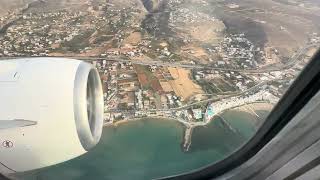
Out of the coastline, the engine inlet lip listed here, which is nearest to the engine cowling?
the engine inlet lip

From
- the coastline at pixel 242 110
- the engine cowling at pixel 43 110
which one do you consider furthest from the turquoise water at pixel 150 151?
the engine cowling at pixel 43 110

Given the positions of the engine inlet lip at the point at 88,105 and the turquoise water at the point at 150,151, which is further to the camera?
the turquoise water at the point at 150,151

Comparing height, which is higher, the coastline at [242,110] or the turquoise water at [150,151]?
the coastline at [242,110]

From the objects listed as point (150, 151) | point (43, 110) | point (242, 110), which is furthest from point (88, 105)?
point (242, 110)

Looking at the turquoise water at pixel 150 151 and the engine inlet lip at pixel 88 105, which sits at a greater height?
the engine inlet lip at pixel 88 105

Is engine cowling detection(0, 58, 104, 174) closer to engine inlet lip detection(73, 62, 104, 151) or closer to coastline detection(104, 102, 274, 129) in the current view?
engine inlet lip detection(73, 62, 104, 151)

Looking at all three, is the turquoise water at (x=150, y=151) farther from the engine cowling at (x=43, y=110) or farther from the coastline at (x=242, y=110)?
the engine cowling at (x=43, y=110)
